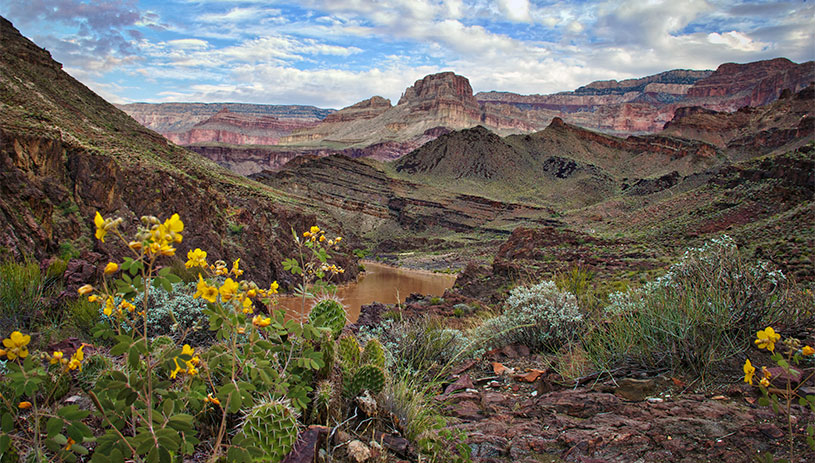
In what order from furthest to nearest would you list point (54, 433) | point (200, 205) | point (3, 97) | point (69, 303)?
point (200, 205), point (3, 97), point (69, 303), point (54, 433)

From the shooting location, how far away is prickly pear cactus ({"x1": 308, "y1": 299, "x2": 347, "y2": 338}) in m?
3.70

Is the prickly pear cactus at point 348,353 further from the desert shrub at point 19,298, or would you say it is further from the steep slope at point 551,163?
the steep slope at point 551,163

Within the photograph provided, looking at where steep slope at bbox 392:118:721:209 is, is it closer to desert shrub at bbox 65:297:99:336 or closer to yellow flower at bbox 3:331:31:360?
desert shrub at bbox 65:297:99:336

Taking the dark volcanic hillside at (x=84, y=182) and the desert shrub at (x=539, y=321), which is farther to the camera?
the dark volcanic hillside at (x=84, y=182)

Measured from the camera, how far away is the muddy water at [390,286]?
2530 centimetres

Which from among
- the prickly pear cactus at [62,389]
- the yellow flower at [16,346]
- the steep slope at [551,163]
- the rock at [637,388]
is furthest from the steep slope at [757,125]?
the yellow flower at [16,346]

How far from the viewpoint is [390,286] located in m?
33.9

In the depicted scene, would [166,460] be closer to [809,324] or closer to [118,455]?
[118,455]

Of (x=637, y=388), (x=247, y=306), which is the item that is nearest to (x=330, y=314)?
(x=247, y=306)

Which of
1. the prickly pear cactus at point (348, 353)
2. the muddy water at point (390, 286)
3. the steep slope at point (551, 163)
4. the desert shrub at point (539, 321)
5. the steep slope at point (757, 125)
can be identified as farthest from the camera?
the steep slope at point (551, 163)

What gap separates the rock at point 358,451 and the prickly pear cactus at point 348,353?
73cm

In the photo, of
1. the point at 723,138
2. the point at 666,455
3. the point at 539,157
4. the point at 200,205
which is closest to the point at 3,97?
the point at 200,205

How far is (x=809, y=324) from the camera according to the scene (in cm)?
461

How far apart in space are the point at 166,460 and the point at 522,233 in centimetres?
3226
